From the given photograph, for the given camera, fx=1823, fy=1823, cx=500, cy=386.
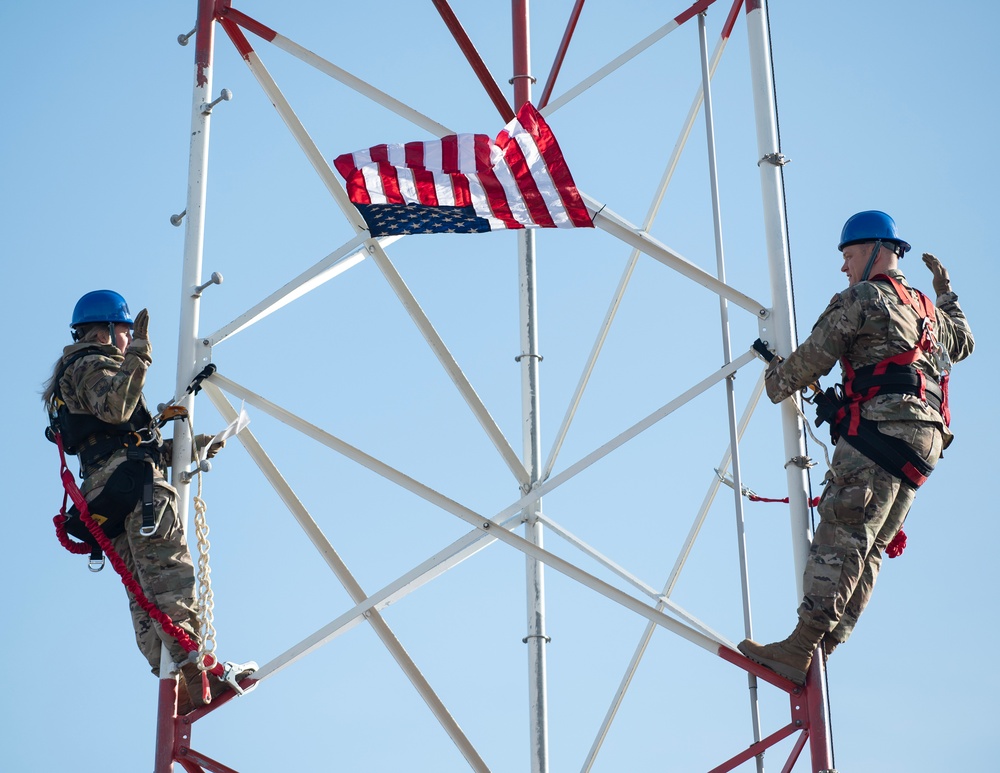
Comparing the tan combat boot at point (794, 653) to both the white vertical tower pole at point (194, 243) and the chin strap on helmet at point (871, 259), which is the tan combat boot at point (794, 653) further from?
the white vertical tower pole at point (194, 243)

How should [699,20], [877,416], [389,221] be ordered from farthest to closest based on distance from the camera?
[699,20]
[389,221]
[877,416]

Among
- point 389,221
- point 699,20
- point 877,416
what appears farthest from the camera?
point 699,20

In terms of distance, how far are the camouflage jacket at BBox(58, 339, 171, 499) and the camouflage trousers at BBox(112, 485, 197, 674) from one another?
1.14 ft

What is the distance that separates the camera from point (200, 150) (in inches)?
601

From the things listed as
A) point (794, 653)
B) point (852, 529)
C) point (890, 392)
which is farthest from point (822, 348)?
point (794, 653)

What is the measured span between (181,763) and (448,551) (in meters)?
2.63

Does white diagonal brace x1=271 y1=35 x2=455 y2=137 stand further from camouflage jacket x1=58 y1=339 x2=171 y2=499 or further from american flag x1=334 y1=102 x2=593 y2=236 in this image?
camouflage jacket x1=58 y1=339 x2=171 y2=499

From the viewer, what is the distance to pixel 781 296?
14.7 meters

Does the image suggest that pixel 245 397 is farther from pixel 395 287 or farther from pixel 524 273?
pixel 524 273

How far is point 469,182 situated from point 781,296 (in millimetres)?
2686

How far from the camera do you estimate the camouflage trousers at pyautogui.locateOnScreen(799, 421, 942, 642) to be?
44.6 feet

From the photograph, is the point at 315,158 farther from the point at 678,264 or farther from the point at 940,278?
the point at 940,278

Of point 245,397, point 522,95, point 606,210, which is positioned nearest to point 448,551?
point 245,397

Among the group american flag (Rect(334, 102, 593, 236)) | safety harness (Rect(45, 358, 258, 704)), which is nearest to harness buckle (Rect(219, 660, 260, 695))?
safety harness (Rect(45, 358, 258, 704))
